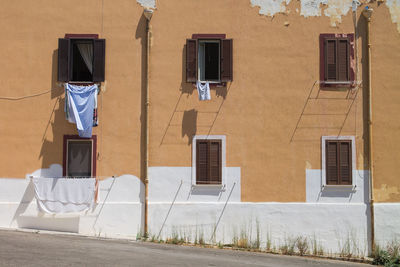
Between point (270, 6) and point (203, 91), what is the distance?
3.36m

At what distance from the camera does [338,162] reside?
15.1 meters

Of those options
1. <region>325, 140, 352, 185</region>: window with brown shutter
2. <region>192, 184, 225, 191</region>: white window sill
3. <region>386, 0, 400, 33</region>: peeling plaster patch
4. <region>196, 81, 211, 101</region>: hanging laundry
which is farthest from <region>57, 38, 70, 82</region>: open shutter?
<region>386, 0, 400, 33</region>: peeling plaster patch

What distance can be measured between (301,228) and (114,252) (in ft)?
18.7

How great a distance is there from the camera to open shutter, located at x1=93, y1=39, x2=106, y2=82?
1504cm

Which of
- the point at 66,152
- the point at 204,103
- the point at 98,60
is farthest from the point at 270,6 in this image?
the point at 66,152

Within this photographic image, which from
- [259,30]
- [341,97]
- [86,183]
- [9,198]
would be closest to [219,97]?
[259,30]

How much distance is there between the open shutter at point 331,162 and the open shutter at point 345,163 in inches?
4.9

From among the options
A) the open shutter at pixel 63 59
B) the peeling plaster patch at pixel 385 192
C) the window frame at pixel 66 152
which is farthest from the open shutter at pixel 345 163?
the open shutter at pixel 63 59

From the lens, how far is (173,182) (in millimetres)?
14953

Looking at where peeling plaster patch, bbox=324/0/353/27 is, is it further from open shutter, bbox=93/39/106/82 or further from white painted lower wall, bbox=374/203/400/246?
open shutter, bbox=93/39/106/82

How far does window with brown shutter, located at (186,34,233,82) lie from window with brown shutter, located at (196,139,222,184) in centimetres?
195

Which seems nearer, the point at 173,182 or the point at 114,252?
the point at 114,252

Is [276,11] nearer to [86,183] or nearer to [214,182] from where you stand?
[214,182]

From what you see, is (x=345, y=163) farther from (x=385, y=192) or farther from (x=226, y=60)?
(x=226, y=60)
